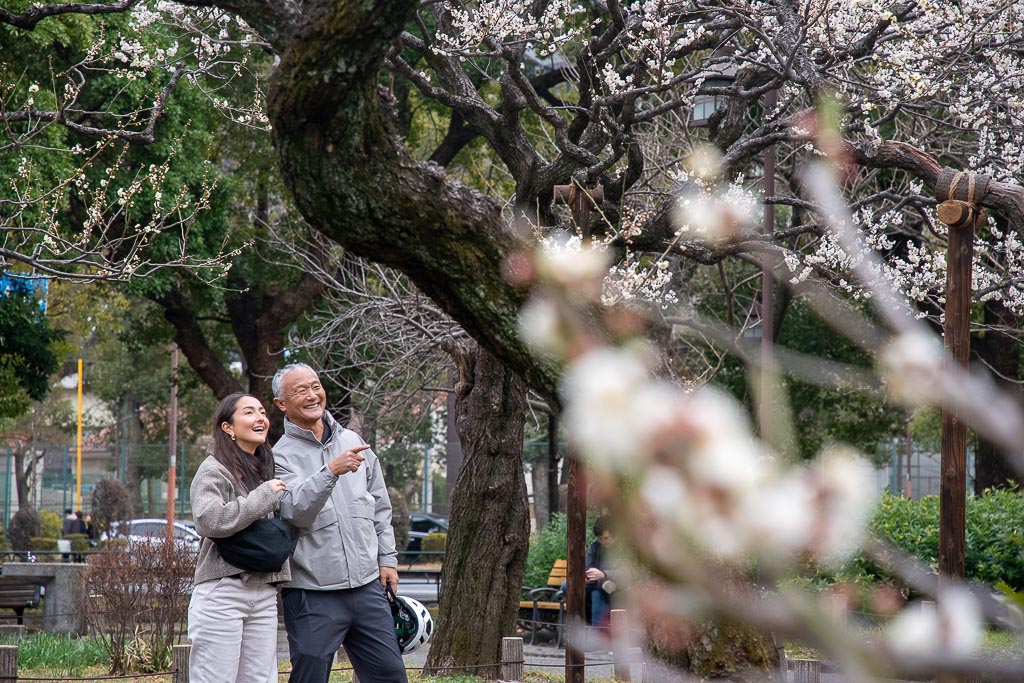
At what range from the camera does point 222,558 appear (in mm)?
4750

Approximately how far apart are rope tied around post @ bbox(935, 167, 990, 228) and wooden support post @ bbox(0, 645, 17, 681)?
5.31m

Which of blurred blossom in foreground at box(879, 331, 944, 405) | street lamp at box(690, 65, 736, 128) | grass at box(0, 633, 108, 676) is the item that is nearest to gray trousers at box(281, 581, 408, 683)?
blurred blossom in foreground at box(879, 331, 944, 405)

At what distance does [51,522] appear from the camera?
33094mm

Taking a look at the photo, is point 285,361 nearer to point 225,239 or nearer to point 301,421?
point 225,239

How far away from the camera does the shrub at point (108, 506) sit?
27.0 m

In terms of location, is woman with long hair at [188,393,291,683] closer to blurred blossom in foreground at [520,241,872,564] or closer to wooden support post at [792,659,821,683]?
wooden support post at [792,659,821,683]

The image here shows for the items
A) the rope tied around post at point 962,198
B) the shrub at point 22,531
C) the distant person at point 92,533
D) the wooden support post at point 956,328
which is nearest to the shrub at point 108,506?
the distant person at point 92,533

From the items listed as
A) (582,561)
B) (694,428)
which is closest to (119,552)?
(582,561)

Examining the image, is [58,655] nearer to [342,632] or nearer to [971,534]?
[342,632]

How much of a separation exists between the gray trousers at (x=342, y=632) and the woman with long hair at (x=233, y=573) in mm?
139

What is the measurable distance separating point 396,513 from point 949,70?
855 inches

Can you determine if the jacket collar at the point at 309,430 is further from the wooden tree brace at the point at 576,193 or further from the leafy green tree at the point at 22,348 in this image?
the leafy green tree at the point at 22,348

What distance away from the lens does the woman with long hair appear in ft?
15.3

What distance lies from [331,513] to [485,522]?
3.61 meters
